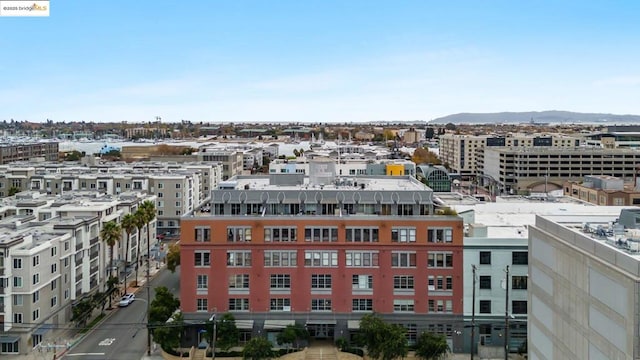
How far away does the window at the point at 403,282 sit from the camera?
50844 mm

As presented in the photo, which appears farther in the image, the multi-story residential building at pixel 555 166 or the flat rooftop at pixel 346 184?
the multi-story residential building at pixel 555 166

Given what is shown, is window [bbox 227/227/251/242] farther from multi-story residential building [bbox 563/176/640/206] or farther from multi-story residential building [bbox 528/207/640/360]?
multi-story residential building [bbox 563/176/640/206]

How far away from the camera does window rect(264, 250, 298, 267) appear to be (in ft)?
168

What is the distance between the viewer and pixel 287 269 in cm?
5116

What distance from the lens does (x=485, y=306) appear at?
50.2m

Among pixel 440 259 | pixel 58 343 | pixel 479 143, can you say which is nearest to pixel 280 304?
pixel 440 259

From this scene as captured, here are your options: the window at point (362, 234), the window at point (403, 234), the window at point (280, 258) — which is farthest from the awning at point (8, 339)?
the window at point (403, 234)

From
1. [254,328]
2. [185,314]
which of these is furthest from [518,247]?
[185,314]

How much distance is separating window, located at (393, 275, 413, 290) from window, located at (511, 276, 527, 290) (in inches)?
287

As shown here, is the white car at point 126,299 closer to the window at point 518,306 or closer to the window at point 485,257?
the window at point 485,257

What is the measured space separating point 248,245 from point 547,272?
2546 cm

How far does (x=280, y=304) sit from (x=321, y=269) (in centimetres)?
397

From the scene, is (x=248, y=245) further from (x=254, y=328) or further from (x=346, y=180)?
(x=346, y=180)

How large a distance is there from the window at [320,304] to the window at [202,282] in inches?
312
